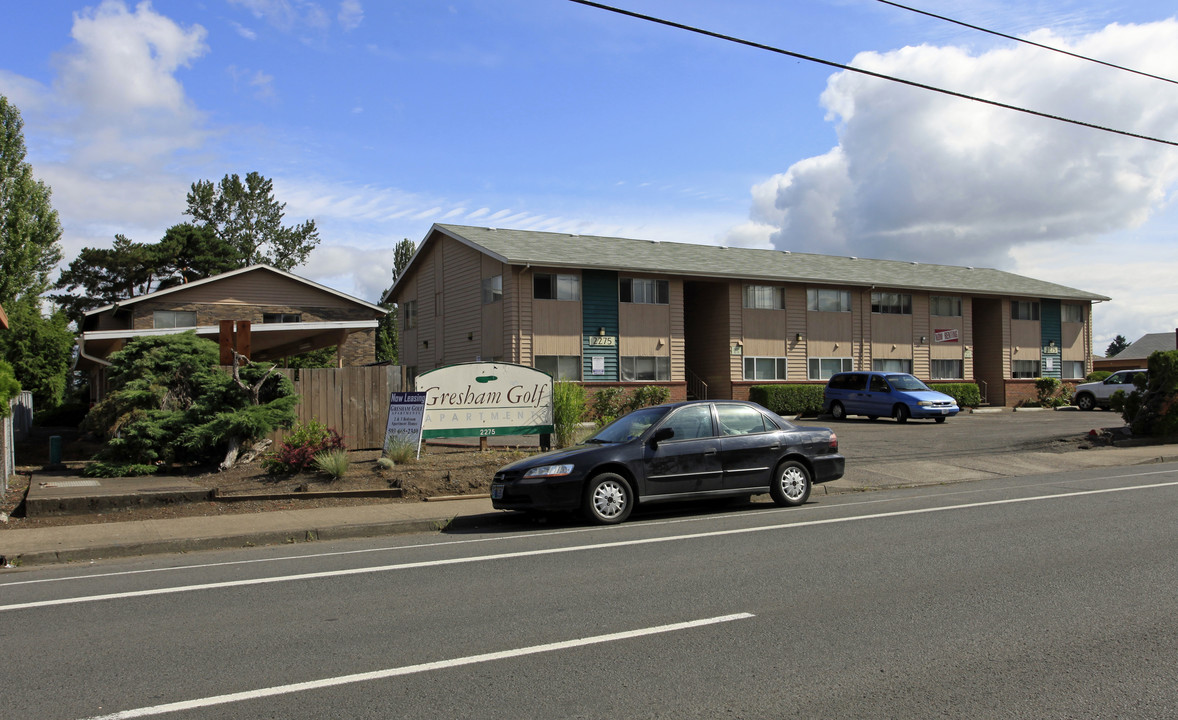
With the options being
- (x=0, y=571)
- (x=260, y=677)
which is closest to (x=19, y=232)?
(x=0, y=571)

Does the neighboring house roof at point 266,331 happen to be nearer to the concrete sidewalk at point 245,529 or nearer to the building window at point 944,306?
the concrete sidewalk at point 245,529

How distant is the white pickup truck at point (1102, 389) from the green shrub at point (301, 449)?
3088 cm

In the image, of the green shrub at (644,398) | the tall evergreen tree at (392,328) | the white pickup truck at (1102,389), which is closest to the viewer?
the green shrub at (644,398)

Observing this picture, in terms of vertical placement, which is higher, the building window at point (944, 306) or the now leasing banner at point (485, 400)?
the building window at point (944, 306)

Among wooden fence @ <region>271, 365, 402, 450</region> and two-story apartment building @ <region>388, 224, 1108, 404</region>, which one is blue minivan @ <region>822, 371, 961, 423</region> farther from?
wooden fence @ <region>271, 365, 402, 450</region>

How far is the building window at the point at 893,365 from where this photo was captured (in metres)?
36.6

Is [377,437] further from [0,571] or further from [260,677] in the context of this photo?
[260,677]

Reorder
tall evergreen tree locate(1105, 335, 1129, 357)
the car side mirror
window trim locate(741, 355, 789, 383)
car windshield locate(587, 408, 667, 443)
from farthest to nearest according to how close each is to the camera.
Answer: tall evergreen tree locate(1105, 335, 1129, 357)
window trim locate(741, 355, 789, 383)
car windshield locate(587, 408, 667, 443)
the car side mirror

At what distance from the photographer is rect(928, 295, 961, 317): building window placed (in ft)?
125

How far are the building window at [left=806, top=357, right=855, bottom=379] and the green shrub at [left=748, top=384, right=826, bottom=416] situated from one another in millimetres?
1793

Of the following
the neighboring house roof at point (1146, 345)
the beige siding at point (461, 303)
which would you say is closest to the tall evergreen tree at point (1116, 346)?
the neighboring house roof at point (1146, 345)

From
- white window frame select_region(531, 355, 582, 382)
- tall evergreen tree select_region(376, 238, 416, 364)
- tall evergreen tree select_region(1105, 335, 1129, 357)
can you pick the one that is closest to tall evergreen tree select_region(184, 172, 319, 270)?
tall evergreen tree select_region(376, 238, 416, 364)

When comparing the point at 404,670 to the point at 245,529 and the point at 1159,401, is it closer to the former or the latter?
the point at 245,529

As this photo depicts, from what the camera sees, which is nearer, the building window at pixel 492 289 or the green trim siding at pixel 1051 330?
the building window at pixel 492 289
